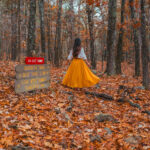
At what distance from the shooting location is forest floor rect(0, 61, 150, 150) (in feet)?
11.2

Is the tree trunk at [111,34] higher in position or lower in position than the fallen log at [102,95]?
A: higher

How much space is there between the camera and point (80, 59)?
693 centimetres

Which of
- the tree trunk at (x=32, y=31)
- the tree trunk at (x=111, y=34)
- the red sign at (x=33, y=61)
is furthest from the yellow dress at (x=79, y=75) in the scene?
the tree trunk at (x=111, y=34)

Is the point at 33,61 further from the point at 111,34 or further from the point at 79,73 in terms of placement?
the point at 111,34

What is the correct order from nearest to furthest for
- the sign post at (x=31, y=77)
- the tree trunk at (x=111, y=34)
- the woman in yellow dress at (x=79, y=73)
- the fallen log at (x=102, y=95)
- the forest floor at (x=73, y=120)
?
1. the forest floor at (x=73, y=120)
2. the sign post at (x=31, y=77)
3. the fallen log at (x=102, y=95)
4. the woman in yellow dress at (x=79, y=73)
5. the tree trunk at (x=111, y=34)

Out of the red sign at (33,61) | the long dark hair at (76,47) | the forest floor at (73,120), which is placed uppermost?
the long dark hair at (76,47)

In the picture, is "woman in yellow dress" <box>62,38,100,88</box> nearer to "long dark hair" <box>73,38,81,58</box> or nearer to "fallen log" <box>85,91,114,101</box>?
"long dark hair" <box>73,38,81,58</box>

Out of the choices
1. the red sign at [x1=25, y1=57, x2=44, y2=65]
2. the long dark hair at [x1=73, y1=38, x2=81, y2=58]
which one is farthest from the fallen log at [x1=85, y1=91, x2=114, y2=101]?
the red sign at [x1=25, y1=57, x2=44, y2=65]

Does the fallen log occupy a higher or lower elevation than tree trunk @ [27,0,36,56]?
lower

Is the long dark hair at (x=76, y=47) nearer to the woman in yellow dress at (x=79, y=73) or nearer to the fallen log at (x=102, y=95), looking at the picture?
the woman in yellow dress at (x=79, y=73)

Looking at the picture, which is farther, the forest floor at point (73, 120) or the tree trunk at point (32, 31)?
the tree trunk at point (32, 31)

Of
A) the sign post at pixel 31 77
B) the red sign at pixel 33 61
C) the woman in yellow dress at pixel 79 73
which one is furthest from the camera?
the woman in yellow dress at pixel 79 73

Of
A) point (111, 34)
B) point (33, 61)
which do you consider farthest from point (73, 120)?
point (111, 34)

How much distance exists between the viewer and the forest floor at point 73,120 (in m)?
3.43
